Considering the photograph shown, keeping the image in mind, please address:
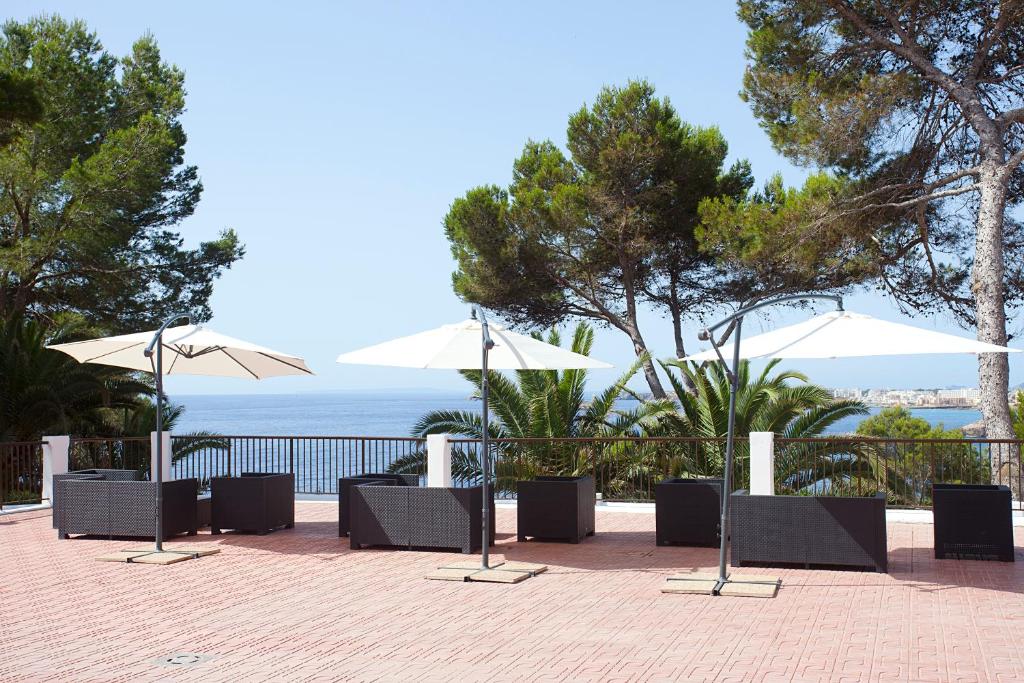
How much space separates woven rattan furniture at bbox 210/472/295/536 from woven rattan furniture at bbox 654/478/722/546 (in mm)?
3908

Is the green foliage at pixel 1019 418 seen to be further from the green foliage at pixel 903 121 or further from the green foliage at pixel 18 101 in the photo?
the green foliage at pixel 18 101

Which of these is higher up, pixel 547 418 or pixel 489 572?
pixel 547 418

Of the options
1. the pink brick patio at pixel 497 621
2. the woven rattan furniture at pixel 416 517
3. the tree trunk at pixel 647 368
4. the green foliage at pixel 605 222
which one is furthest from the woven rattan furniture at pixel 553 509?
the tree trunk at pixel 647 368

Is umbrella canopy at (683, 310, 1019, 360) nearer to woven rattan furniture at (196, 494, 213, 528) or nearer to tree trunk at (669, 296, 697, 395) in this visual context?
woven rattan furniture at (196, 494, 213, 528)

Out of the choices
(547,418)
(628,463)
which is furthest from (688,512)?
(547,418)

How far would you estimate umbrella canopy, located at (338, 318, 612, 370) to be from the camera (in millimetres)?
8547

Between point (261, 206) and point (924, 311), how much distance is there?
1045 inches

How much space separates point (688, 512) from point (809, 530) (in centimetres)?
148

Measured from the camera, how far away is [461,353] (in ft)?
28.3

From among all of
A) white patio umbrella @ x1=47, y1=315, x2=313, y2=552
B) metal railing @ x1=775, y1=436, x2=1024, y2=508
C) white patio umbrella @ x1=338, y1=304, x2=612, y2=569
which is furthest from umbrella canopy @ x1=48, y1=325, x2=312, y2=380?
metal railing @ x1=775, y1=436, x2=1024, y2=508

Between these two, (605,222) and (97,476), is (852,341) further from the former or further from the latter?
(605,222)

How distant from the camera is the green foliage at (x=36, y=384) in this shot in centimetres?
1705

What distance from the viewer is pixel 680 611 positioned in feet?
21.3

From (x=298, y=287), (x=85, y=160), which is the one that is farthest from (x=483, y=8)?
(x=298, y=287)
